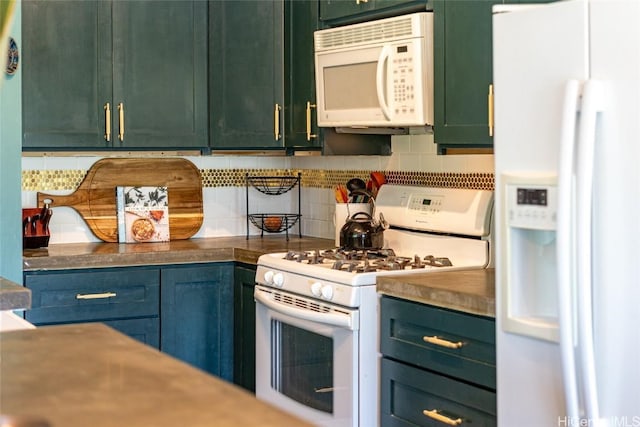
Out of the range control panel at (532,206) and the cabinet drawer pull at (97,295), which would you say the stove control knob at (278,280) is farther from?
the range control panel at (532,206)

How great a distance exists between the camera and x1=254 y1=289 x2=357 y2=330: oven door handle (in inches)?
131

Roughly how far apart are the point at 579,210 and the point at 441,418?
0.96 meters

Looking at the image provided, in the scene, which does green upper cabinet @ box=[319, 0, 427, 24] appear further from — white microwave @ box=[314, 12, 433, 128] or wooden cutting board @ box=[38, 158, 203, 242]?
wooden cutting board @ box=[38, 158, 203, 242]

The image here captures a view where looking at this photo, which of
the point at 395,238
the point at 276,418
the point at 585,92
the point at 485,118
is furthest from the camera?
the point at 395,238

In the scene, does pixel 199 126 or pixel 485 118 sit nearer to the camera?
pixel 485 118

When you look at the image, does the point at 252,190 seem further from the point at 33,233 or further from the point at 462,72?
the point at 462,72

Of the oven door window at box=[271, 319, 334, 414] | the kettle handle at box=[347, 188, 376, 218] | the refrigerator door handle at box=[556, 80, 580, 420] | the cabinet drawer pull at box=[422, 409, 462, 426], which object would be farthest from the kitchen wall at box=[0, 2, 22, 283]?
the refrigerator door handle at box=[556, 80, 580, 420]

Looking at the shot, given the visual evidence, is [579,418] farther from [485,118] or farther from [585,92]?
[485,118]

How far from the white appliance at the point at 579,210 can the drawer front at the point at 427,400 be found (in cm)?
30

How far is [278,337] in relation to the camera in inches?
151

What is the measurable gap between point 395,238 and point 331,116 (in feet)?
1.88

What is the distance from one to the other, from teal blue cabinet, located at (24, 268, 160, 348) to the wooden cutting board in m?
0.56

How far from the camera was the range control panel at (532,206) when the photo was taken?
2.42 m

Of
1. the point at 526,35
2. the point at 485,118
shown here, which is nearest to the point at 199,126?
the point at 485,118
